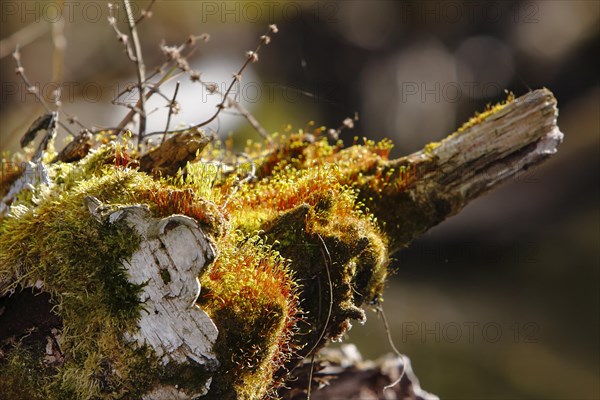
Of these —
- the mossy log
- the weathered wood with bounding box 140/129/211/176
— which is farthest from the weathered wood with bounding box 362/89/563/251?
the weathered wood with bounding box 140/129/211/176

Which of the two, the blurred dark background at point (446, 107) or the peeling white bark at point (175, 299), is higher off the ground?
the blurred dark background at point (446, 107)

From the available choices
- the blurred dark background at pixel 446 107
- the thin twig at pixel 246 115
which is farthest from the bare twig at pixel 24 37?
the thin twig at pixel 246 115

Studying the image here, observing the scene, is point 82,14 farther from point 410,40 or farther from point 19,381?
point 19,381

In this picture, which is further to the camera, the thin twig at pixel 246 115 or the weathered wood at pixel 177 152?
the thin twig at pixel 246 115

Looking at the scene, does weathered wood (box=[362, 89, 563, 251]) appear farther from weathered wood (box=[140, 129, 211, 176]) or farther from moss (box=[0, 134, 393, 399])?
weathered wood (box=[140, 129, 211, 176])

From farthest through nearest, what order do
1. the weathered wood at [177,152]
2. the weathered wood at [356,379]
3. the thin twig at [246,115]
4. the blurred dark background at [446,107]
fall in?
1. the blurred dark background at [446,107]
2. the thin twig at [246,115]
3. the weathered wood at [356,379]
4. the weathered wood at [177,152]

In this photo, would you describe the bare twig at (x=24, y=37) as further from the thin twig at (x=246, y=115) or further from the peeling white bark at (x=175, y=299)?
the peeling white bark at (x=175, y=299)

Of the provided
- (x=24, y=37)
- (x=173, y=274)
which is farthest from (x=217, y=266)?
(x=24, y=37)
